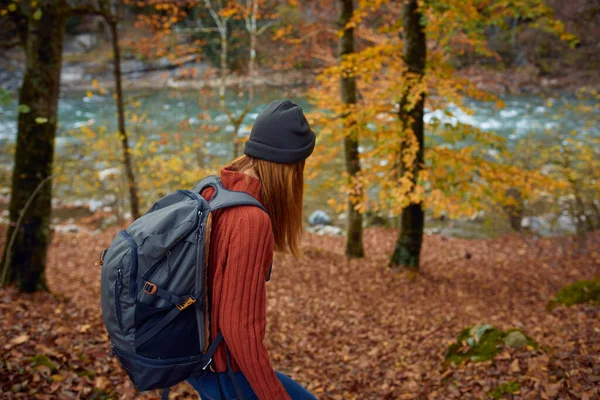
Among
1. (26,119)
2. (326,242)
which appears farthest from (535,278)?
(26,119)

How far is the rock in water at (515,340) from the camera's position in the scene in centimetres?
403

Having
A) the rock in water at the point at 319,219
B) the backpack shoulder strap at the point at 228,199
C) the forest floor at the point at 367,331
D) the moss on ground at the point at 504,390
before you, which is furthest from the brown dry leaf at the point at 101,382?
the rock in water at the point at 319,219

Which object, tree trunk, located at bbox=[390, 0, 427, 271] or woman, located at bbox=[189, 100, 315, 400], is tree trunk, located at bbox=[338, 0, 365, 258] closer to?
tree trunk, located at bbox=[390, 0, 427, 271]

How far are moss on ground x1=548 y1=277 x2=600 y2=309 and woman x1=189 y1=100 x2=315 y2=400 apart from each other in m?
5.41

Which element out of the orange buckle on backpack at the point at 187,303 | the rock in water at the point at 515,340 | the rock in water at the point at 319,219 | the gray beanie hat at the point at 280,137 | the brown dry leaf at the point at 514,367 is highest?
the gray beanie hat at the point at 280,137

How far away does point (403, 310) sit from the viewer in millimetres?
6660

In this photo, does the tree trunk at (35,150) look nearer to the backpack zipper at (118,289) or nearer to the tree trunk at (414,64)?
the backpack zipper at (118,289)

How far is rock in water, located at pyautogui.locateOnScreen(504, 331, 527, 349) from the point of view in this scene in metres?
4.03

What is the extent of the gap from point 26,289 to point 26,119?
1915mm

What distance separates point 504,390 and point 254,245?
9.48ft

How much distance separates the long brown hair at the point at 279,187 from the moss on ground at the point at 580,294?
541 cm

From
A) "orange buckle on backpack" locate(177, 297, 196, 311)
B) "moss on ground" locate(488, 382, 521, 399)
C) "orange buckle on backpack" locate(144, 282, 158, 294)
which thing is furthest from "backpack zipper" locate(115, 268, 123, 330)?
"moss on ground" locate(488, 382, 521, 399)

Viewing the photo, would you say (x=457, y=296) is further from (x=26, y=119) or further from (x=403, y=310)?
(x=26, y=119)

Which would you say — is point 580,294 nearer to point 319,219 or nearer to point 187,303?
point 187,303
